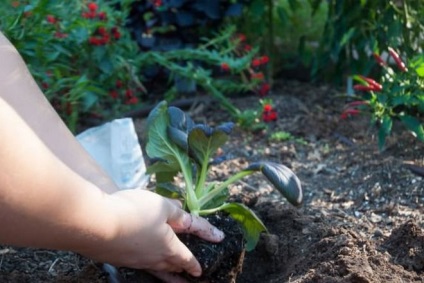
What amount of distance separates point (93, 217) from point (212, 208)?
0.68 m

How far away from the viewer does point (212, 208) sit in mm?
2275

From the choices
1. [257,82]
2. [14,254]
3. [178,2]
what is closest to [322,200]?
[14,254]

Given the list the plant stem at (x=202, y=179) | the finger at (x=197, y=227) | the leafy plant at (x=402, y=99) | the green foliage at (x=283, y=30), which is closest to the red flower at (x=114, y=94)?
the green foliage at (x=283, y=30)

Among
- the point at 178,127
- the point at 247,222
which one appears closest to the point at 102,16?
the point at 178,127

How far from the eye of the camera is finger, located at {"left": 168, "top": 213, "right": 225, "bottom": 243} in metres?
2.03

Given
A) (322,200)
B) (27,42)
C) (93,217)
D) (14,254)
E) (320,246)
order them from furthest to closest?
(27,42), (322,200), (14,254), (320,246), (93,217)

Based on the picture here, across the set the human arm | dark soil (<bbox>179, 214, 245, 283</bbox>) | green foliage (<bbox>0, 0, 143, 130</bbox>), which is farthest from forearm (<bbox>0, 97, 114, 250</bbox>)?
green foliage (<bbox>0, 0, 143, 130</bbox>)

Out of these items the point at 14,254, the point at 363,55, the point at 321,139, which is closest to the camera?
the point at 14,254

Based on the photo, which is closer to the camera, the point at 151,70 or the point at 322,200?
the point at 322,200

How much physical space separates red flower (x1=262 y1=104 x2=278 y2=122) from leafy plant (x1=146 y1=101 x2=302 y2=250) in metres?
1.40

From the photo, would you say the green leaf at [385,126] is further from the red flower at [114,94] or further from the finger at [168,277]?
the red flower at [114,94]

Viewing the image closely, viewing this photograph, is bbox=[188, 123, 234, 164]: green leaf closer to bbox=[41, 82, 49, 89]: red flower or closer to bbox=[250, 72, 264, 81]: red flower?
bbox=[41, 82, 49, 89]: red flower

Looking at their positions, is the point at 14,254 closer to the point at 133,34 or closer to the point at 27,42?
the point at 27,42

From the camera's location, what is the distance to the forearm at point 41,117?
6.10ft
